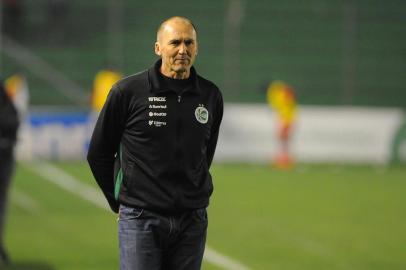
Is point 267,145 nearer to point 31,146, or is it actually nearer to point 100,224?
point 31,146

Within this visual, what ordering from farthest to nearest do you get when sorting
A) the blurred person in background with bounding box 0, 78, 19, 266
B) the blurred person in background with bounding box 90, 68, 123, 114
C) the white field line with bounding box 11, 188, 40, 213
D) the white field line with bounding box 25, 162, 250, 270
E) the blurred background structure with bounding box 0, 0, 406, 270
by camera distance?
the blurred person in background with bounding box 90, 68, 123, 114
the white field line with bounding box 11, 188, 40, 213
the blurred background structure with bounding box 0, 0, 406, 270
the white field line with bounding box 25, 162, 250, 270
the blurred person in background with bounding box 0, 78, 19, 266

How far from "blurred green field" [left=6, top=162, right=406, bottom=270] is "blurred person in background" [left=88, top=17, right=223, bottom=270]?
5.31 metres

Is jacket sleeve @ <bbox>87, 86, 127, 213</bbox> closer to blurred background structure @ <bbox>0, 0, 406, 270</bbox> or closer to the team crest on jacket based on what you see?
the team crest on jacket

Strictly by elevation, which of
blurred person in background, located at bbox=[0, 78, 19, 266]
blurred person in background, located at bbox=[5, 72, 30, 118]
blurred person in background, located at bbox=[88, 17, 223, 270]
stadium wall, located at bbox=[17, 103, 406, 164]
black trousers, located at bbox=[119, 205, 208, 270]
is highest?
blurred person in background, located at bbox=[88, 17, 223, 270]

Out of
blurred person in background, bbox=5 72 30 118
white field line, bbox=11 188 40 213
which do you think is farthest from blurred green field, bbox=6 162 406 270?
blurred person in background, bbox=5 72 30 118

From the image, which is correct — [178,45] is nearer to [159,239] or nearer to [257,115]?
[159,239]

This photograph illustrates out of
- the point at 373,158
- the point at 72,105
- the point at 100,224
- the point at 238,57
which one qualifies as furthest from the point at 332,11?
the point at 100,224

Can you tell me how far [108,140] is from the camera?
5.82 m

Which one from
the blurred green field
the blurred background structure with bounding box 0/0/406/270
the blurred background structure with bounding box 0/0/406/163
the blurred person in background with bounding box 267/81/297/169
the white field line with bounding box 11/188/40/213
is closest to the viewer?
the blurred green field

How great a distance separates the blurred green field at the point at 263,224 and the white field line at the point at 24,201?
0.02 metres

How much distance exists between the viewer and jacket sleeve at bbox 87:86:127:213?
5.66 metres

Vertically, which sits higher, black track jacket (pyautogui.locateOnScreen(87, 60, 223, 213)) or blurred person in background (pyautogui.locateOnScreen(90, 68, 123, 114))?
black track jacket (pyautogui.locateOnScreen(87, 60, 223, 213))

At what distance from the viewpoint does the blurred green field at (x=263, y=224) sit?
11727mm

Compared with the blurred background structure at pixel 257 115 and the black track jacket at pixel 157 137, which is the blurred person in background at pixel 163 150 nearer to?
the black track jacket at pixel 157 137
